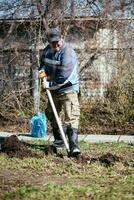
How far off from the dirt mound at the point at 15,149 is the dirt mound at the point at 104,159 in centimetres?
72

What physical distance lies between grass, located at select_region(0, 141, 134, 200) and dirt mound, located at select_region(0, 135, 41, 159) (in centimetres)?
16

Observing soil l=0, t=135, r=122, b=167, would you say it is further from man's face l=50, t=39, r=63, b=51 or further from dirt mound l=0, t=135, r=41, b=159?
man's face l=50, t=39, r=63, b=51

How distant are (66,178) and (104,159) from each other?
1.05 meters

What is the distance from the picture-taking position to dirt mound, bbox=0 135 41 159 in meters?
8.51

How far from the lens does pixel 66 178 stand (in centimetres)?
716

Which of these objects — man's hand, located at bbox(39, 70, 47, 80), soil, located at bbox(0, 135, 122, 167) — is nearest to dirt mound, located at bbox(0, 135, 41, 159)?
soil, located at bbox(0, 135, 122, 167)

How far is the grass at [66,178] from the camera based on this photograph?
621cm

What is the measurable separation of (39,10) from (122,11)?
73.5 inches

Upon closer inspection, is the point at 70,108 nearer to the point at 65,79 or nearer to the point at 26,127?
the point at 65,79

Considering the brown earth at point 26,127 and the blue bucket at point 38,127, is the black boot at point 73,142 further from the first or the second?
the brown earth at point 26,127

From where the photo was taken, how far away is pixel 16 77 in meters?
13.0

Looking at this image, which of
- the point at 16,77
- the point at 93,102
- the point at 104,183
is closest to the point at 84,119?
the point at 93,102

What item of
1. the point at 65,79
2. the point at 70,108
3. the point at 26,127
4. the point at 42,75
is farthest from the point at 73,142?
the point at 26,127

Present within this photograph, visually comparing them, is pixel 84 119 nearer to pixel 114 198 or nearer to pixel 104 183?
pixel 104 183
